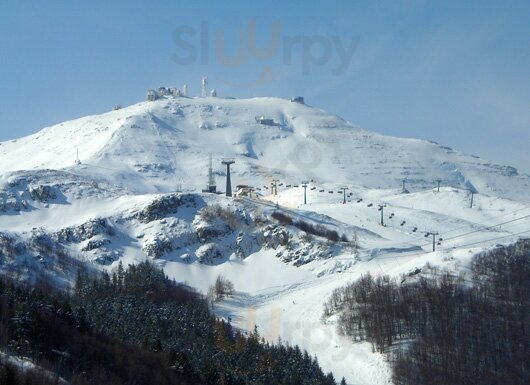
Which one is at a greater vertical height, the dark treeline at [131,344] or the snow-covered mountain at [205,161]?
the snow-covered mountain at [205,161]

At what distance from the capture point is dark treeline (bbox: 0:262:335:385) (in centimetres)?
4566

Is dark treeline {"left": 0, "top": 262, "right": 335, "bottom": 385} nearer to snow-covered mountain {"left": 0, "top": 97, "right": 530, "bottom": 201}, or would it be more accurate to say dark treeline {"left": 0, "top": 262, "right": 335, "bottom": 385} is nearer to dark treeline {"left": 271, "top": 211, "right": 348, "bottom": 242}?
dark treeline {"left": 271, "top": 211, "right": 348, "bottom": 242}

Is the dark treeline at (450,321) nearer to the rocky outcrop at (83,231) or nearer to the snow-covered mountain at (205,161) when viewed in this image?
the rocky outcrop at (83,231)

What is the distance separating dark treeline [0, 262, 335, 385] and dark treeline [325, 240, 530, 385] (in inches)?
339

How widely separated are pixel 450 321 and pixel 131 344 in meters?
29.0

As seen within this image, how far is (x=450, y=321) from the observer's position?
70.3 meters

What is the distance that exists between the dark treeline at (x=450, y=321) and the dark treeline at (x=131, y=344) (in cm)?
861

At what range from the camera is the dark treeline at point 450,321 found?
63906 mm

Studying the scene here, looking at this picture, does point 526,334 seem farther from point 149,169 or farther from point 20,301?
point 149,169

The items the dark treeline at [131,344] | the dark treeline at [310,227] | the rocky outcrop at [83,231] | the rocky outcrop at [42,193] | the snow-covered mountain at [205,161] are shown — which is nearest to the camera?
the dark treeline at [131,344]

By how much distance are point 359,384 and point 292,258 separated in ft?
108

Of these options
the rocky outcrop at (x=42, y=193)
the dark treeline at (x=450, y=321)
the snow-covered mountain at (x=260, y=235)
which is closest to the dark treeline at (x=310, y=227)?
the snow-covered mountain at (x=260, y=235)

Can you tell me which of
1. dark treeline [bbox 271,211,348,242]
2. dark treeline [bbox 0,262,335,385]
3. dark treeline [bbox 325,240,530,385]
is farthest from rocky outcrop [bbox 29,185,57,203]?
dark treeline [bbox 325,240,530,385]

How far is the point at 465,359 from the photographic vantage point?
6469cm
